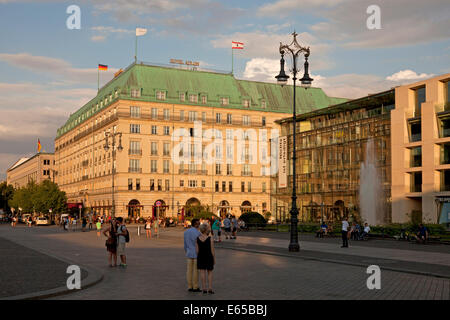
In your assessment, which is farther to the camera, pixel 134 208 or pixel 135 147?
pixel 135 147

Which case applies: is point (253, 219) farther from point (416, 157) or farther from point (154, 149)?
point (154, 149)

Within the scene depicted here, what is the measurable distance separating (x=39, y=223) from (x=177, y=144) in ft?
88.7

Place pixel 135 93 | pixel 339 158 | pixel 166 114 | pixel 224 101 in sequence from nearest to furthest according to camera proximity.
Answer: pixel 339 158, pixel 135 93, pixel 166 114, pixel 224 101

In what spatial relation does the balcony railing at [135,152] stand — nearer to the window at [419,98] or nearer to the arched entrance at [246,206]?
the arched entrance at [246,206]

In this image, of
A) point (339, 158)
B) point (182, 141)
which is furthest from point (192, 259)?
point (182, 141)

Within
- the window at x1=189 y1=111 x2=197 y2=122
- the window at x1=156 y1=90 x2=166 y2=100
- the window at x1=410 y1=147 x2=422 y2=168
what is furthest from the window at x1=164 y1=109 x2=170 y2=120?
the window at x1=410 y1=147 x2=422 y2=168

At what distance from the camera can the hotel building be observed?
56.6 m

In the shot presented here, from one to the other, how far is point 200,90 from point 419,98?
49.9 m

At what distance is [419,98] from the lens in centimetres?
5959

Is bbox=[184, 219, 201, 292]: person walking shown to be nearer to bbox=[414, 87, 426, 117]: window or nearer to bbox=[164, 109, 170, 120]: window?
bbox=[414, 87, 426, 117]: window

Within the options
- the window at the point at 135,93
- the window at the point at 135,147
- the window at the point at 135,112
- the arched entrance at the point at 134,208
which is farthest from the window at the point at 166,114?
the arched entrance at the point at 134,208

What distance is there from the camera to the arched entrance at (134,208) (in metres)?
92.9

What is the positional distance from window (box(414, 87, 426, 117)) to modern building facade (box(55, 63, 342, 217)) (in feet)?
141
